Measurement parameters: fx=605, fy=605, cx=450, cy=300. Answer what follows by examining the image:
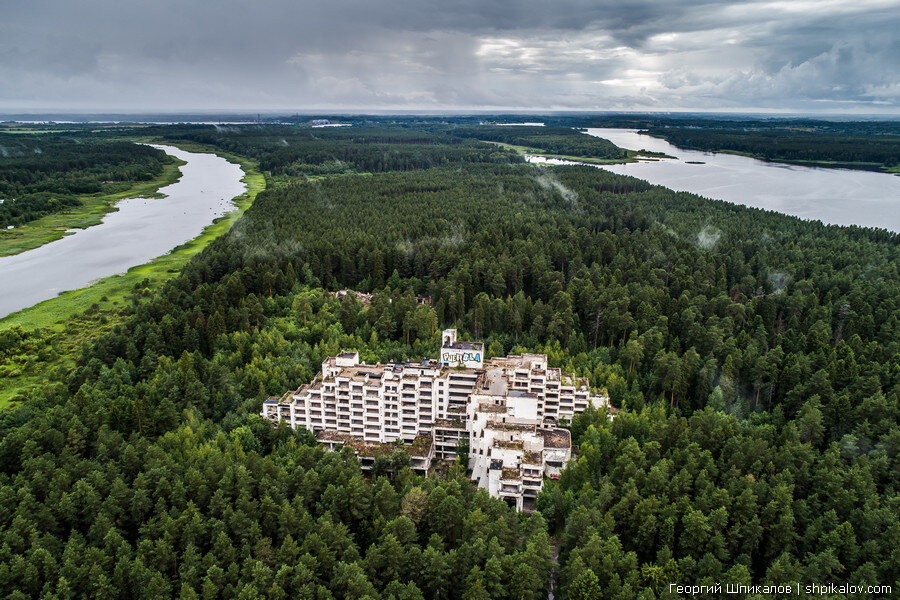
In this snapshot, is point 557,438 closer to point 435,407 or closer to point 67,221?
point 435,407

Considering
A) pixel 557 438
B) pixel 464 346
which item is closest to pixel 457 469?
pixel 557 438

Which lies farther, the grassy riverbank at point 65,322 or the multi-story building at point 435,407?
the grassy riverbank at point 65,322

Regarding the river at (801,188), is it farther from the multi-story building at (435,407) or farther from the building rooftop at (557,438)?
the building rooftop at (557,438)

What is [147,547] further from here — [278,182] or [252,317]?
[278,182]

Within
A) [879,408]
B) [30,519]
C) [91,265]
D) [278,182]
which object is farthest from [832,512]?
[278,182]

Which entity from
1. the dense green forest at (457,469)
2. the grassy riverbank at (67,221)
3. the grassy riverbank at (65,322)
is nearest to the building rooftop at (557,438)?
the dense green forest at (457,469)

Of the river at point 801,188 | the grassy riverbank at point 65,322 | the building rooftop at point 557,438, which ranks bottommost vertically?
the grassy riverbank at point 65,322

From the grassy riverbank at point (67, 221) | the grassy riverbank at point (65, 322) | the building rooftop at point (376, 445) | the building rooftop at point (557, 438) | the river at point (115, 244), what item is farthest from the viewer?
the grassy riverbank at point (67, 221)
